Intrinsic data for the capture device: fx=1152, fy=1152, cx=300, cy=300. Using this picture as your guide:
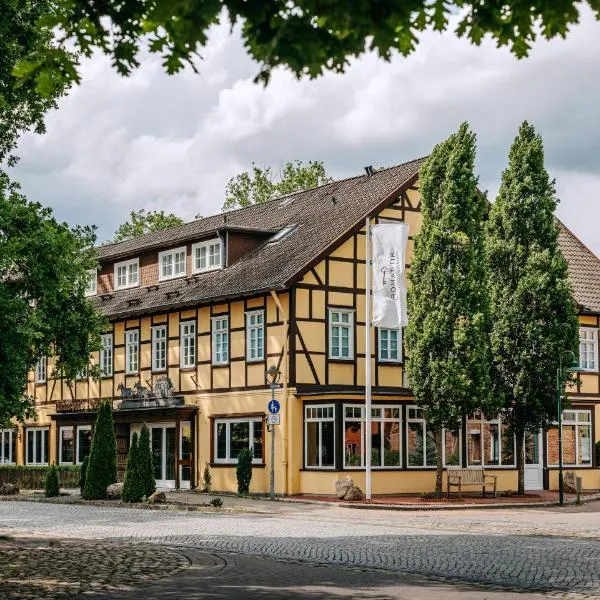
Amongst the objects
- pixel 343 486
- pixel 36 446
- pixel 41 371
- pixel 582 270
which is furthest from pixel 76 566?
pixel 41 371

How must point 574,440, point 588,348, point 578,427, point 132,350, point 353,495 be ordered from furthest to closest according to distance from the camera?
point 132,350
point 588,348
point 578,427
point 574,440
point 353,495

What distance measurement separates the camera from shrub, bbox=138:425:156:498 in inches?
1209

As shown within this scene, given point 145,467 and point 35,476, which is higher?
point 145,467

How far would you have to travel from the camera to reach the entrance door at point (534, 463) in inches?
1489

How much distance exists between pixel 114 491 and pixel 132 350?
10869mm

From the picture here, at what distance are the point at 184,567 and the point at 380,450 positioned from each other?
1966cm

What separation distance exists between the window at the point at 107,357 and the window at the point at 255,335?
9.17 metres

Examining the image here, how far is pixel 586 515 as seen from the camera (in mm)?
26844

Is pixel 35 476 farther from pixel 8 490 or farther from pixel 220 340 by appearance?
pixel 220 340

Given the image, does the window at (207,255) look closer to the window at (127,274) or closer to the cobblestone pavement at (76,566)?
the window at (127,274)

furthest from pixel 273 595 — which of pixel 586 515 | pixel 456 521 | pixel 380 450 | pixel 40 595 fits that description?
pixel 380 450

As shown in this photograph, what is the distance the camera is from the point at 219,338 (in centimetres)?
3778

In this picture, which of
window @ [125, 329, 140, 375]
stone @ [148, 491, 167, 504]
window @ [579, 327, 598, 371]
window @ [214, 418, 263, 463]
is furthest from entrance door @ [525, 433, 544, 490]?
window @ [125, 329, 140, 375]

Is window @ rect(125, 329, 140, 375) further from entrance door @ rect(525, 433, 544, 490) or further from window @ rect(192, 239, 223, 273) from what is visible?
entrance door @ rect(525, 433, 544, 490)
